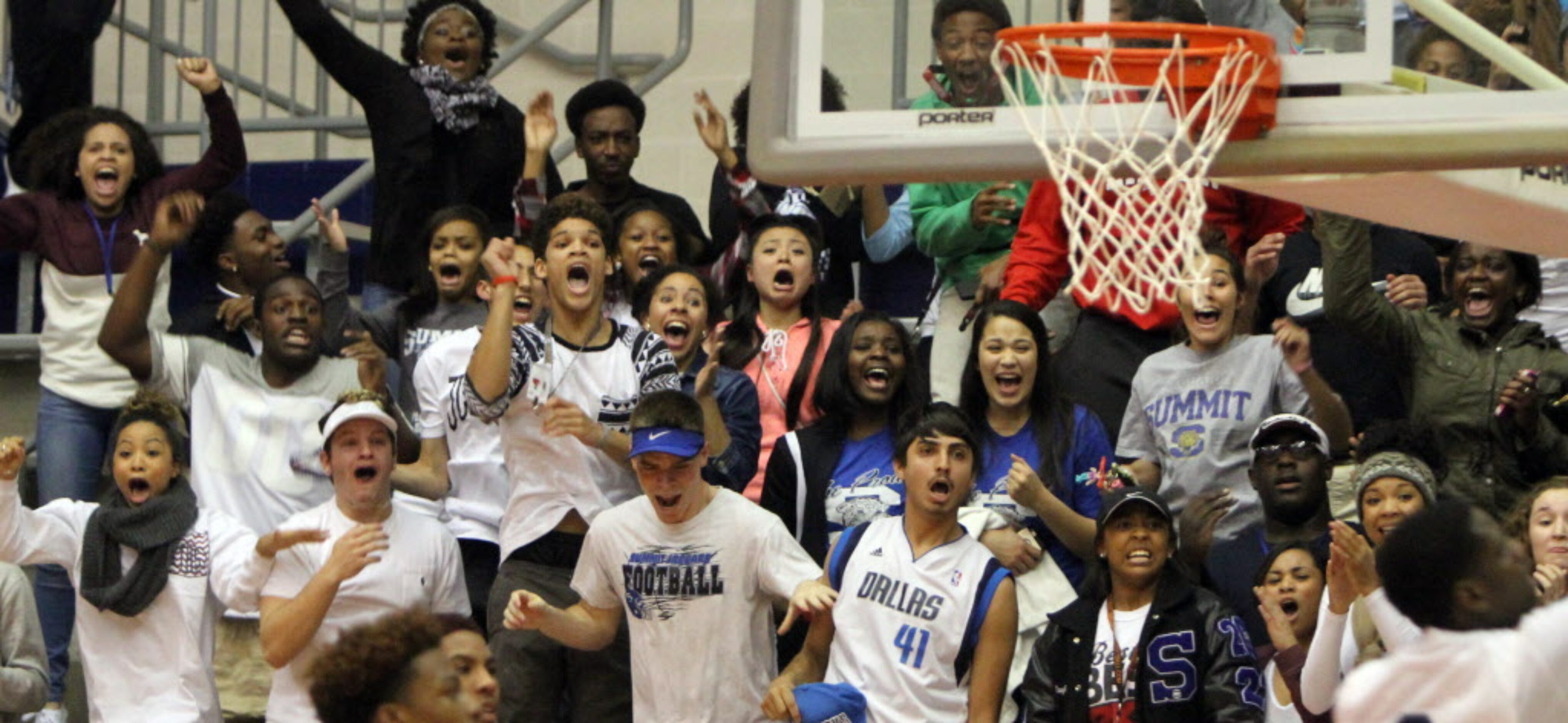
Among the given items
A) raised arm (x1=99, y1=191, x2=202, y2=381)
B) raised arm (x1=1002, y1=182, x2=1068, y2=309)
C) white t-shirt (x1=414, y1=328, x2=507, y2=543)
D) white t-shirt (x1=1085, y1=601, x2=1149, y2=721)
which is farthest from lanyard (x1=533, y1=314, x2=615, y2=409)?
white t-shirt (x1=1085, y1=601, x2=1149, y2=721)

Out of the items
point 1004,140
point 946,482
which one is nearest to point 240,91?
point 946,482

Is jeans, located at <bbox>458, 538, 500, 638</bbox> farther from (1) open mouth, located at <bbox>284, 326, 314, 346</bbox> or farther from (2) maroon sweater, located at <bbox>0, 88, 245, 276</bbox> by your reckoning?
(2) maroon sweater, located at <bbox>0, 88, 245, 276</bbox>

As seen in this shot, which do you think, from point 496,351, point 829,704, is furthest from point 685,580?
point 496,351

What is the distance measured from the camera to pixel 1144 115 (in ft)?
15.8

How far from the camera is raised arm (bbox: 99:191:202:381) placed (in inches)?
296

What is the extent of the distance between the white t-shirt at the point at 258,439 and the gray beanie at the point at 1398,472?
3218 millimetres

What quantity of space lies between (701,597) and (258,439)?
5.81 feet

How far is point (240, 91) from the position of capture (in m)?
11.1

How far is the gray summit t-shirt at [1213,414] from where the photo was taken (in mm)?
6734

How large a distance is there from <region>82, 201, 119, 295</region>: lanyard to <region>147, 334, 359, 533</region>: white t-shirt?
67cm

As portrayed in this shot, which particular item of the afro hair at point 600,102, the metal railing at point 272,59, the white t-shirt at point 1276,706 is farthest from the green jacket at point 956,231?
the metal railing at point 272,59

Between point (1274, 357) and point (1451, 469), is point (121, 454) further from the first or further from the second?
point (1451, 469)

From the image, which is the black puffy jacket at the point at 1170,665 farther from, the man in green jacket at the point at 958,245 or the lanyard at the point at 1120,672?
the man in green jacket at the point at 958,245

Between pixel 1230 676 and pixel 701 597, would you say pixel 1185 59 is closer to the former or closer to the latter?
pixel 1230 676
